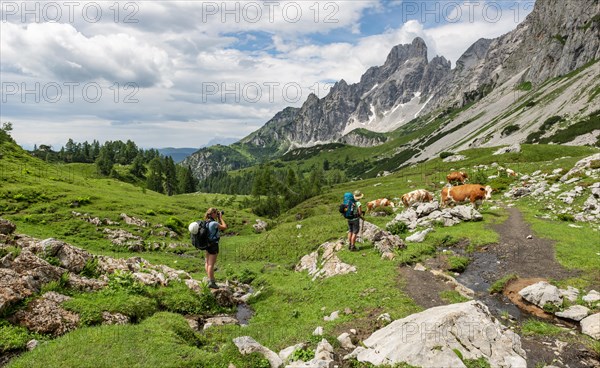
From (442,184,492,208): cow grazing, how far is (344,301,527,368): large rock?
1100 inches

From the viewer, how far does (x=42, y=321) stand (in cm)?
1269

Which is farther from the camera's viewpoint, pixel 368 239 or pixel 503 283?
pixel 368 239

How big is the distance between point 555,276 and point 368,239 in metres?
11.8

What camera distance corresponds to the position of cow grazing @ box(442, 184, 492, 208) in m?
36.7

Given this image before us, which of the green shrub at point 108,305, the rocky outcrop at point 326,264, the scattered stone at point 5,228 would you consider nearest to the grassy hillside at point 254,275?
the green shrub at point 108,305

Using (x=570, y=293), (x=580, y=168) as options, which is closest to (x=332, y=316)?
(x=570, y=293)

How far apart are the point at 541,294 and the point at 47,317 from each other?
2075 cm

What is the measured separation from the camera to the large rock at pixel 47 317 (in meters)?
12.5

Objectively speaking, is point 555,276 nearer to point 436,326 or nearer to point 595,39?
point 436,326

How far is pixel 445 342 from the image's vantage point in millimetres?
10109

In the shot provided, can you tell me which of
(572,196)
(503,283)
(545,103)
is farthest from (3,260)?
(545,103)

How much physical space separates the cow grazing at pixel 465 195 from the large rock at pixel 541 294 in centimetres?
2209

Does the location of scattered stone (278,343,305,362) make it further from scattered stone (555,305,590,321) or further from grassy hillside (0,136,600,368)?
scattered stone (555,305,590,321)

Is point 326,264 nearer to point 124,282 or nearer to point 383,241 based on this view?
point 383,241
